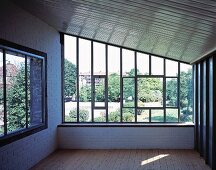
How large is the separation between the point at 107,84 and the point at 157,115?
1879 mm

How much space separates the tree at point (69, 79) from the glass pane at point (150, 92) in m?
2.09

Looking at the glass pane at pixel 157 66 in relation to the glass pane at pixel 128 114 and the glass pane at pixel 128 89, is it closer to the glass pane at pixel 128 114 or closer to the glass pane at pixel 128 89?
the glass pane at pixel 128 89

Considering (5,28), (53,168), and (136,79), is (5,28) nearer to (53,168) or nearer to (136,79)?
(53,168)

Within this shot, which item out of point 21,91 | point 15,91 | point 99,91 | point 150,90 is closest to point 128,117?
point 150,90

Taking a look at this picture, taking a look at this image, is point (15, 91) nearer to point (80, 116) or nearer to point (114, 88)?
point (80, 116)

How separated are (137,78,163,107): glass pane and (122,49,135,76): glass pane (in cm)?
38

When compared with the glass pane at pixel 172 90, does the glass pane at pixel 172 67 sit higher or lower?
higher

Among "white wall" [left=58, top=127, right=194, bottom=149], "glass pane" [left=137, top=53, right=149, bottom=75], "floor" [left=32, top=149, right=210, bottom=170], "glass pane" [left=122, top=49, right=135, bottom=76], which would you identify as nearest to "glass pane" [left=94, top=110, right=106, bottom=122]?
"white wall" [left=58, top=127, right=194, bottom=149]

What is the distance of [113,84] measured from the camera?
32.0 ft

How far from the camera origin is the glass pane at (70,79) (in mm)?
9680

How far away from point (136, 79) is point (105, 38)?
5.76 feet

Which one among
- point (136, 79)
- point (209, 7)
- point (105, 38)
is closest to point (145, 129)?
point (136, 79)

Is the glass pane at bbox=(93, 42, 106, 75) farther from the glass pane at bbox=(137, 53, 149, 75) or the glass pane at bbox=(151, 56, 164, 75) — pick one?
the glass pane at bbox=(151, 56, 164, 75)

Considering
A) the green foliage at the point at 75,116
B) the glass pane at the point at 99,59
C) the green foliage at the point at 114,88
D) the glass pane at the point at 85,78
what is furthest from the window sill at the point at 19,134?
the glass pane at the point at 99,59
